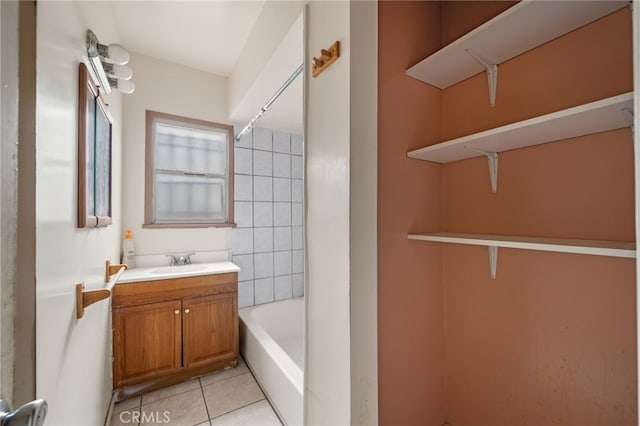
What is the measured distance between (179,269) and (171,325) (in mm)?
444

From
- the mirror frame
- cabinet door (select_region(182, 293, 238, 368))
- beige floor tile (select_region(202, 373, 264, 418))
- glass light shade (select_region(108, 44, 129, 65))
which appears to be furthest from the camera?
cabinet door (select_region(182, 293, 238, 368))

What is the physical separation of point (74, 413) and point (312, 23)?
173 centimetres

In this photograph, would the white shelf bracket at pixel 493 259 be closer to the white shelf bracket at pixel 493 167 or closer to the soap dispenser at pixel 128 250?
the white shelf bracket at pixel 493 167

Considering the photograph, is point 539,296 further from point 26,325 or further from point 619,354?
point 26,325

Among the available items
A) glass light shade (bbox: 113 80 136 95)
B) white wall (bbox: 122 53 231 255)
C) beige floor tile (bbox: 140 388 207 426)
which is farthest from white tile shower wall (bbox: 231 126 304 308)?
glass light shade (bbox: 113 80 136 95)

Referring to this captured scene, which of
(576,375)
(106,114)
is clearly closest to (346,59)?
(106,114)

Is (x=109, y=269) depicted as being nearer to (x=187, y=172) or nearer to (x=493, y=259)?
(x=187, y=172)

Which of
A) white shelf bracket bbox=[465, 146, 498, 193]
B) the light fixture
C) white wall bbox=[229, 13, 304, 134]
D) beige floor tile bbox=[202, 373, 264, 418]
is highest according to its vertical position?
white wall bbox=[229, 13, 304, 134]

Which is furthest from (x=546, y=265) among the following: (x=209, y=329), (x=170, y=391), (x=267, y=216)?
(x=170, y=391)

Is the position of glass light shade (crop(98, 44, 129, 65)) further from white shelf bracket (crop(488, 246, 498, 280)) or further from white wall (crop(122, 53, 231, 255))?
white shelf bracket (crop(488, 246, 498, 280))

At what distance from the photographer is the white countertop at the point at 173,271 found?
190 cm

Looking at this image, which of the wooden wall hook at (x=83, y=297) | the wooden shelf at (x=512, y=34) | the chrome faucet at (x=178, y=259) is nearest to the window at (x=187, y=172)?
the chrome faucet at (x=178, y=259)

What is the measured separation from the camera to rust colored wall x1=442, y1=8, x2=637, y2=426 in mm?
823

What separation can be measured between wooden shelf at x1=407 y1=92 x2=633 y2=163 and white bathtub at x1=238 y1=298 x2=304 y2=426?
56.3 inches
